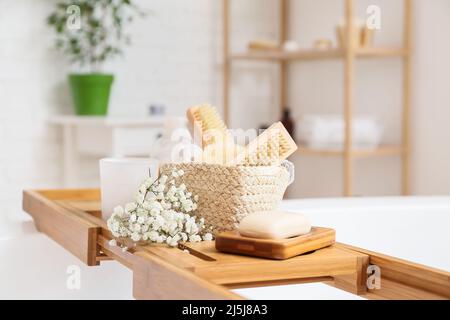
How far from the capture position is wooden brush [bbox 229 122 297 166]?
42.7 inches

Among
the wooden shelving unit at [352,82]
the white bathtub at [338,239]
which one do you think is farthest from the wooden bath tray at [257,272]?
the wooden shelving unit at [352,82]

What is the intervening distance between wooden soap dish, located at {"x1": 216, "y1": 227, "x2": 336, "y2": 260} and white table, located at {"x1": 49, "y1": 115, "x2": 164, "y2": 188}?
2.11 metres

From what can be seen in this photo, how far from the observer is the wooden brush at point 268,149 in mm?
1085

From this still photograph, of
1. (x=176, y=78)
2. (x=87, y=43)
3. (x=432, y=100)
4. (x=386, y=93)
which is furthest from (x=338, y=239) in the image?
(x=176, y=78)

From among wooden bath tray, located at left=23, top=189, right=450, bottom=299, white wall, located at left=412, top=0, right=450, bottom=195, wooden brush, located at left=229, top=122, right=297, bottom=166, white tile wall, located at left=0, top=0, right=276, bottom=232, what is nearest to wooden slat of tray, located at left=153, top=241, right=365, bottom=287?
wooden bath tray, located at left=23, top=189, right=450, bottom=299

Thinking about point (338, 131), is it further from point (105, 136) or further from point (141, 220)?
point (141, 220)

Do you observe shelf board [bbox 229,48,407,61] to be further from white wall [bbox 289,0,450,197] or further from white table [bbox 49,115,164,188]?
white table [bbox 49,115,164,188]

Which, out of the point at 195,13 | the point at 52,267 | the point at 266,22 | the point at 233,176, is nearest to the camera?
the point at 233,176

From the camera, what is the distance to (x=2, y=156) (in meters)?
3.33

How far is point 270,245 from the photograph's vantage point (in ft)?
3.07
